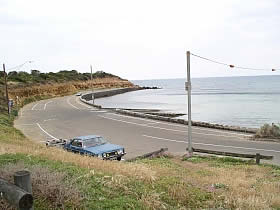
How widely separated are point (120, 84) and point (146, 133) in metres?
122

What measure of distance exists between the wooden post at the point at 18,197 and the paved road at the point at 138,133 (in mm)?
14576

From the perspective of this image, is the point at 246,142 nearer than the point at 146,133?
Yes

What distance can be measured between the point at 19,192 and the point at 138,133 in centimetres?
2332

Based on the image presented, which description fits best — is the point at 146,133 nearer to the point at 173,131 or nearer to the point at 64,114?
the point at 173,131

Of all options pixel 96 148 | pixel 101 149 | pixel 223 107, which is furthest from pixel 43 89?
pixel 101 149

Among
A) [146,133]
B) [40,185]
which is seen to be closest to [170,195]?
[40,185]

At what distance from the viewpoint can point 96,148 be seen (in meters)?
16.6

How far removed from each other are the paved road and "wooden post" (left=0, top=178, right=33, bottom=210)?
14576 millimetres

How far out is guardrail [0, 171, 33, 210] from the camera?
13.5 ft

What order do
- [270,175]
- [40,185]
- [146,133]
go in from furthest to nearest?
[146,133] → [270,175] → [40,185]

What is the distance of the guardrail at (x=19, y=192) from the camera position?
4125 millimetres

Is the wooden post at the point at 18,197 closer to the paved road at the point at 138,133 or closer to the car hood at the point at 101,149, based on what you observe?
the car hood at the point at 101,149

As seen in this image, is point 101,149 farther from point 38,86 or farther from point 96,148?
point 38,86

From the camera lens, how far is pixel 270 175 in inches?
524
